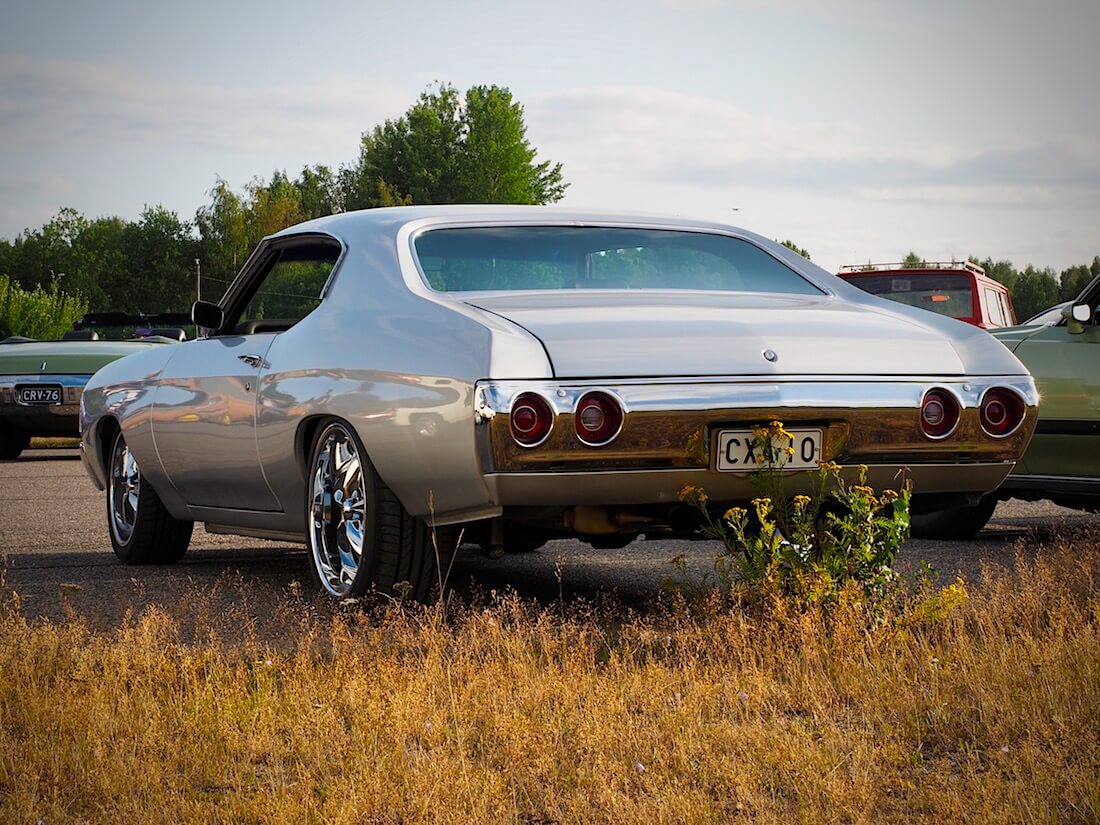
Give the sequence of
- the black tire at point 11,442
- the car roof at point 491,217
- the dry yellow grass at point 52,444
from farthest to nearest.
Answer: the dry yellow grass at point 52,444 < the black tire at point 11,442 < the car roof at point 491,217

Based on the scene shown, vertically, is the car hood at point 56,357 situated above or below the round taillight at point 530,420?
below

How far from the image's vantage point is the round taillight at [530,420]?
4773 millimetres

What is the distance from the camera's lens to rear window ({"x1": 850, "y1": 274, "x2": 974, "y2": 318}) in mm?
A: 16953

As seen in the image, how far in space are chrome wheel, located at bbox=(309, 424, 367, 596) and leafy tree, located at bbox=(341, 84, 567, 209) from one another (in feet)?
272

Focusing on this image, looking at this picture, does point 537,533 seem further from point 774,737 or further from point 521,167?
point 521,167

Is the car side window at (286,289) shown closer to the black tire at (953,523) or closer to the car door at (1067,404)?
the black tire at (953,523)

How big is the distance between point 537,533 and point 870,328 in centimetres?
140

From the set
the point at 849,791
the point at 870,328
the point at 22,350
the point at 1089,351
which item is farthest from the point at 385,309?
the point at 22,350

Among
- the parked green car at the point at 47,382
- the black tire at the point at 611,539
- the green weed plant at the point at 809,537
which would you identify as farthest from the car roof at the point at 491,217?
the parked green car at the point at 47,382

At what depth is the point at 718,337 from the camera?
5.10m

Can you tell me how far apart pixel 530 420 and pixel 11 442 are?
514 inches

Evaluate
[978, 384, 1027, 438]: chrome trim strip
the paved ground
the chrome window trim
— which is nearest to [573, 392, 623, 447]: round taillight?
the paved ground

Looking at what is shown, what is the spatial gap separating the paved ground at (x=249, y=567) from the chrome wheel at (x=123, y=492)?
7.0 inches

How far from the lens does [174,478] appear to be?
7172 millimetres
